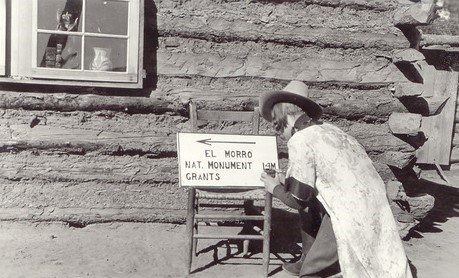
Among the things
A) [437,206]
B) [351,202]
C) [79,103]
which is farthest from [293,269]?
[437,206]

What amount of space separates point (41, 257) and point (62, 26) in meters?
1.97

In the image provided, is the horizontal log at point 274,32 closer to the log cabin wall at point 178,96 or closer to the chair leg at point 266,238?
the log cabin wall at point 178,96

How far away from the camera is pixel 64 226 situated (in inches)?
197

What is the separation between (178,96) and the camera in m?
5.00

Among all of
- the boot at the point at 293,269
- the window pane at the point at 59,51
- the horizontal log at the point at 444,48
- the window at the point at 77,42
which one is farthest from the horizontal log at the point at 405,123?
the horizontal log at the point at 444,48

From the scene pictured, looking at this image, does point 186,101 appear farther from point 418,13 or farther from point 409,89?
point 418,13

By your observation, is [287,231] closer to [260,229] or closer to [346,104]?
[260,229]

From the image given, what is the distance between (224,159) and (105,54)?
1544 mm

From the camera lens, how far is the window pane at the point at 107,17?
15.8 feet

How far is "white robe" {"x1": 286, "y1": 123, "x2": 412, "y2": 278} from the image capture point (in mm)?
3197

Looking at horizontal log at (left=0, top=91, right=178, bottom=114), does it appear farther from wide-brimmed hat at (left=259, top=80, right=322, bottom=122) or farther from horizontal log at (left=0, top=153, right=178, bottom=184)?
wide-brimmed hat at (left=259, top=80, right=322, bottom=122)

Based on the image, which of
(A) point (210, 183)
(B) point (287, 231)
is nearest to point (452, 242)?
(B) point (287, 231)

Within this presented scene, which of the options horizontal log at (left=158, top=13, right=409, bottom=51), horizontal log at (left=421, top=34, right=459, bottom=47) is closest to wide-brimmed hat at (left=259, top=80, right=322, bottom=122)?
horizontal log at (left=158, top=13, right=409, bottom=51)

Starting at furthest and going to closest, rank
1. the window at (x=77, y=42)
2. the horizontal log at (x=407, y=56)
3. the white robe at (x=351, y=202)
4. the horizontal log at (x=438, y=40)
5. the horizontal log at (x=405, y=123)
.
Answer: the horizontal log at (x=438, y=40) < the horizontal log at (x=405, y=123) < the horizontal log at (x=407, y=56) < the window at (x=77, y=42) < the white robe at (x=351, y=202)
